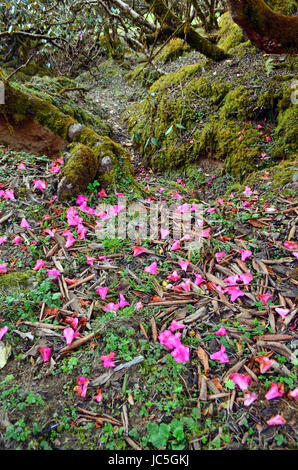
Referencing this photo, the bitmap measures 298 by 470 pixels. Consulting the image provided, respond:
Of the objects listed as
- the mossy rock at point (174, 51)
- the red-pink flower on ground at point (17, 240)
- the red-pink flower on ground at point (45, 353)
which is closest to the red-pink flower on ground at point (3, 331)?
the red-pink flower on ground at point (45, 353)

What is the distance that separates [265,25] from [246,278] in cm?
210

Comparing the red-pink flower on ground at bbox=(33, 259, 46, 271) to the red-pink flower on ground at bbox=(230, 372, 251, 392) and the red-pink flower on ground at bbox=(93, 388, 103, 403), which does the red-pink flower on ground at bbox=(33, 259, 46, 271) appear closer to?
the red-pink flower on ground at bbox=(93, 388, 103, 403)

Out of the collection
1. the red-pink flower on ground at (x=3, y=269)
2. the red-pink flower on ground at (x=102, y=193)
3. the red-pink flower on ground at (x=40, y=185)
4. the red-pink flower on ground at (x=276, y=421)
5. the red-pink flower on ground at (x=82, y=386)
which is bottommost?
the red-pink flower on ground at (x=276, y=421)

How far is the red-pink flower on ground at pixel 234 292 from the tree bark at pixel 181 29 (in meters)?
3.61

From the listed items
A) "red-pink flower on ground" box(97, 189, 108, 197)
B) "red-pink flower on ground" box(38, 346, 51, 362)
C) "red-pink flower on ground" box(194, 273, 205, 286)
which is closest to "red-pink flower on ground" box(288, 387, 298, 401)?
"red-pink flower on ground" box(194, 273, 205, 286)

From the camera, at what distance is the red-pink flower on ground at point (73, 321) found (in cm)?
204

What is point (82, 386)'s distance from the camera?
171cm

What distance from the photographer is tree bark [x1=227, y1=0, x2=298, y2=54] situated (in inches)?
95.6

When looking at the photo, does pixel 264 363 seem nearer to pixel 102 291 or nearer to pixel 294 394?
pixel 294 394

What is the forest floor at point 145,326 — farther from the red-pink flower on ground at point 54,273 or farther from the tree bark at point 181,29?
the tree bark at point 181,29

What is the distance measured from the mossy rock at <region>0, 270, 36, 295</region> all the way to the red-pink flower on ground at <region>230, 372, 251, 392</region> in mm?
1526

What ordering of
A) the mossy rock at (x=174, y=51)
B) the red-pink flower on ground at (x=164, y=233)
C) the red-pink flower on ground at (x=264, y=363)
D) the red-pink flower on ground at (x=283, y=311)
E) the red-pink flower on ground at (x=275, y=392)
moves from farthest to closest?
the mossy rock at (x=174, y=51), the red-pink flower on ground at (x=164, y=233), the red-pink flower on ground at (x=283, y=311), the red-pink flower on ground at (x=264, y=363), the red-pink flower on ground at (x=275, y=392)

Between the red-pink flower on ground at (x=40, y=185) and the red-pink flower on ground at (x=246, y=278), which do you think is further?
the red-pink flower on ground at (x=40, y=185)

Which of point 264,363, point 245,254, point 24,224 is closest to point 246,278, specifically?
point 245,254
